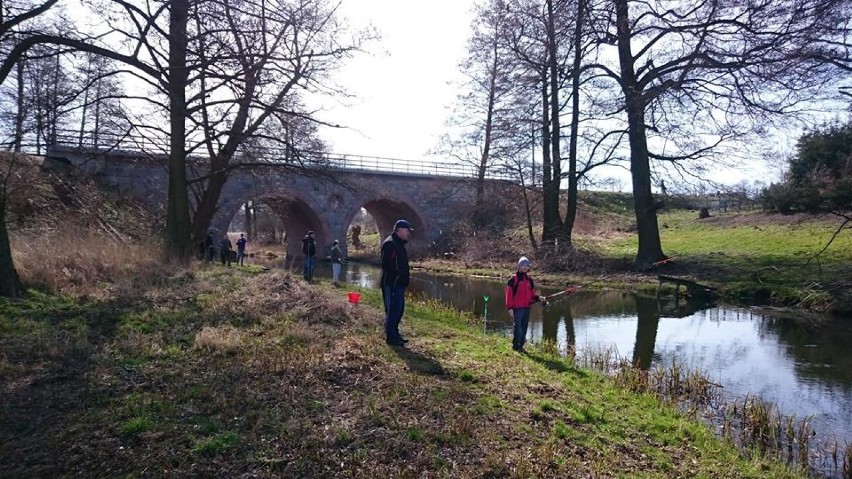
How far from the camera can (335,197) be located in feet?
122

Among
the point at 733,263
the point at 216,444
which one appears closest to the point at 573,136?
the point at 733,263

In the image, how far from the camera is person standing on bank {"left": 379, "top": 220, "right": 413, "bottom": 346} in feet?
26.9

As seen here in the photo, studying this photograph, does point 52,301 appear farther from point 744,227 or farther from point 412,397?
point 744,227

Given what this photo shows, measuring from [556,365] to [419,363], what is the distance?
2491 millimetres

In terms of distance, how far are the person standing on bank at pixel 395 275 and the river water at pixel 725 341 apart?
3722 mm

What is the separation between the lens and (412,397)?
18.9 feet

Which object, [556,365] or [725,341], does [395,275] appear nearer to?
[556,365]

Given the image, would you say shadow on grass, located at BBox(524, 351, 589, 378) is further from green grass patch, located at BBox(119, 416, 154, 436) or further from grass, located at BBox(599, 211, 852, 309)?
grass, located at BBox(599, 211, 852, 309)

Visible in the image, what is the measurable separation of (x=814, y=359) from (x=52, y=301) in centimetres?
1285

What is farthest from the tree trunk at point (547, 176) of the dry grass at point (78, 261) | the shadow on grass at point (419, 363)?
the shadow on grass at point (419, 363)

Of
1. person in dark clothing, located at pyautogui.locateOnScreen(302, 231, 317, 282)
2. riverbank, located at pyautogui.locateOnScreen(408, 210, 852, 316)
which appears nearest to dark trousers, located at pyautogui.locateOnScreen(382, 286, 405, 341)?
riverbank, located at pyautogui.locateOnScreen(408, 210, 852, 316)

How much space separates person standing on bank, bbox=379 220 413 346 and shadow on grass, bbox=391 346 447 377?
1.22ft

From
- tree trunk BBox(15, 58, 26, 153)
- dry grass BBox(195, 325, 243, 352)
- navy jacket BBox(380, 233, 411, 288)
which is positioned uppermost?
tree trunk BBox(15, 58, 26, 153)

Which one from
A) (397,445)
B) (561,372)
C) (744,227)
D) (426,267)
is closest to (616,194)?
(744,227)
